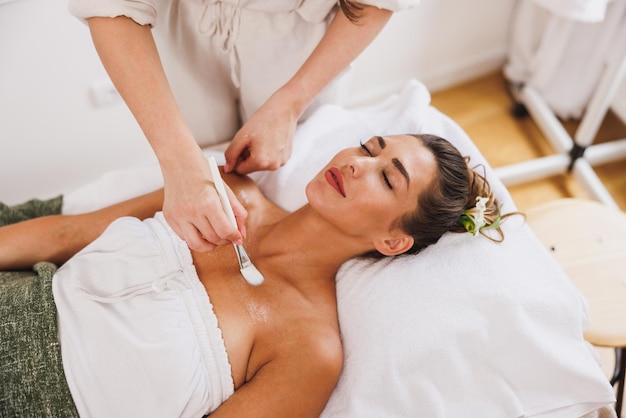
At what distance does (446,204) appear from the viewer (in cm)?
132

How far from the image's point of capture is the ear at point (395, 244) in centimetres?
134

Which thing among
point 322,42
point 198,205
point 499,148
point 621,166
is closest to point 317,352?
point 198,205

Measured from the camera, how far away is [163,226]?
4.45ft

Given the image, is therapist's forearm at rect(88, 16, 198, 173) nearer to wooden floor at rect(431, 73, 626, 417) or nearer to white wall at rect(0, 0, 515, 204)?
white wall at rect(0, 0, 515, 204)

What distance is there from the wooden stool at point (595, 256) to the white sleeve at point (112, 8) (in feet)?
4.26

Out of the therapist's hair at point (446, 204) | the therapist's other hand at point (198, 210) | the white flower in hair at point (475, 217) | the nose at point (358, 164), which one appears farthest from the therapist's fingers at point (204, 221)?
the white flower in hair at point (475, 217)

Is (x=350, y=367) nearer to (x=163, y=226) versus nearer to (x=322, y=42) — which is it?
(x=163, y=226)

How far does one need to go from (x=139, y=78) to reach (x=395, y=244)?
28.7 inches

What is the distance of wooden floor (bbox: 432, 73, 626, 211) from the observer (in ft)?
7.75

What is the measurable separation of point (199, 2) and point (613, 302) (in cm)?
141

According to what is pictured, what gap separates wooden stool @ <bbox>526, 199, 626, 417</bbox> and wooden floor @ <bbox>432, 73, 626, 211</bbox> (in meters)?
0.58

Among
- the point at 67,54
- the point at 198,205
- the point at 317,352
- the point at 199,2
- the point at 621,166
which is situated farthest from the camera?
the point at 621,166

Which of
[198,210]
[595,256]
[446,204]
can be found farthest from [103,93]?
[595,256]

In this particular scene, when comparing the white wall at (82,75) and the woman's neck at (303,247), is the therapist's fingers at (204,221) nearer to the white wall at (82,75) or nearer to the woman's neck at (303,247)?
the woman's neck at (303,247)
